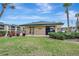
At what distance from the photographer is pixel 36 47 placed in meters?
5.64

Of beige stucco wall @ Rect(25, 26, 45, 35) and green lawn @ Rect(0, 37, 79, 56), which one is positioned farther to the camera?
beige stucco wall @ Rect(25, 26, 45, 35)

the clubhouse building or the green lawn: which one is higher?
the clubhouse building

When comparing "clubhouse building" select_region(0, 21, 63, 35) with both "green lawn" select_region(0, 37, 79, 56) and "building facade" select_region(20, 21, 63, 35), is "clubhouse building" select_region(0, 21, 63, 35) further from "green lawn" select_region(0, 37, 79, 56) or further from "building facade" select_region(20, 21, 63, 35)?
"green lawn" select_region(0, 37, 79, 56)

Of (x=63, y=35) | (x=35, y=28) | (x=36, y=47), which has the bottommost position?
(x=36, y=47)

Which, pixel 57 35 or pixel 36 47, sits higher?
pixel 57 35

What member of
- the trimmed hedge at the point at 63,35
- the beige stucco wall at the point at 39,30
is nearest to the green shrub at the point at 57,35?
the trimmed hedge at the point at 63,35

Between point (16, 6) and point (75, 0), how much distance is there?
1.03 m

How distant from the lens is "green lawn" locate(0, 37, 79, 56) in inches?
220

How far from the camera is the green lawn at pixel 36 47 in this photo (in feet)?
18.3

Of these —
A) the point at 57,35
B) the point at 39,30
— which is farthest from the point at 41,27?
the point at 57,35

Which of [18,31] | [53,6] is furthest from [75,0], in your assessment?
[18,31]

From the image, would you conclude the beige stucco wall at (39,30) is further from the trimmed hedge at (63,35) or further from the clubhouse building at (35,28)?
the trimmed hedge at (63,35)

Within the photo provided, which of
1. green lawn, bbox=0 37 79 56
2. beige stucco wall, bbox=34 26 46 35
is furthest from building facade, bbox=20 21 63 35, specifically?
green lawn, bbox=0 37 79 56

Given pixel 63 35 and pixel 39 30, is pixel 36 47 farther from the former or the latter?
pixel 63 35
